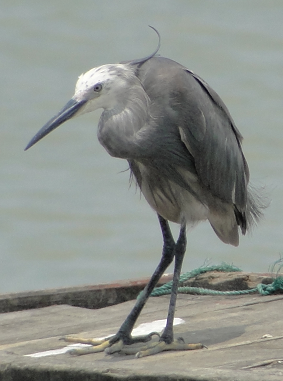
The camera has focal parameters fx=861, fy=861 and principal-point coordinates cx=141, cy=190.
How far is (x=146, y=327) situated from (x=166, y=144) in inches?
43.2

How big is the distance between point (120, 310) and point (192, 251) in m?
6.79

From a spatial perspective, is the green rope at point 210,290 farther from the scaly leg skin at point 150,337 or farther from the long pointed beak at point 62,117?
the long pointed beak at point 62,117

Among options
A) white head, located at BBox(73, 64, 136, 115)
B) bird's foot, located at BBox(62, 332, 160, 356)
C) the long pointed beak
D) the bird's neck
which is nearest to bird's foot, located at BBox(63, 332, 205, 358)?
bird's foot, located at BBox(62, 332, 160, 356)

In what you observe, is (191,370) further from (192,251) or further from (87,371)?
(192,251)

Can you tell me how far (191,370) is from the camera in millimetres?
3146

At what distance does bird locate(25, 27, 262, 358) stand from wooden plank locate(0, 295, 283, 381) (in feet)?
0.65

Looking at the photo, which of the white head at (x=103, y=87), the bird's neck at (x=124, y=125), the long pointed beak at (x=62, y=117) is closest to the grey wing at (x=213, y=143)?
the bird's neck at (x=124, y=125)

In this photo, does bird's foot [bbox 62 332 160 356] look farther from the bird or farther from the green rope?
the green rope

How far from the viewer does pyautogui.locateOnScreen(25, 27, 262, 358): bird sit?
4336 mm

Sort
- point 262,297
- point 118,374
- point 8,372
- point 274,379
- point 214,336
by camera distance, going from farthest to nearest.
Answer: point 262,297, point 214,336, point 8,372, point 118,374, point 274,379

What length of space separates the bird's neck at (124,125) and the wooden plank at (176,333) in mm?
1042

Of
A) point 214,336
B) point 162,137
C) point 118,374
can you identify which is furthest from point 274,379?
point 162,137

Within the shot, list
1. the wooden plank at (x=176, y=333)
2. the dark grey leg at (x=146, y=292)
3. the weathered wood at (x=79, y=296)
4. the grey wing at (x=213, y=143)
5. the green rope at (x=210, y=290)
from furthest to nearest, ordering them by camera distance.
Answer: the weathered wood at (x=79, y=296) < the green rope at (x=210, y=290) < the grey wing at (x=213, y=143) < the dark grey leg at (x=146, y=292) < the wooden plank at (x=176, y=333)

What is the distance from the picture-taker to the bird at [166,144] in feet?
14.2
